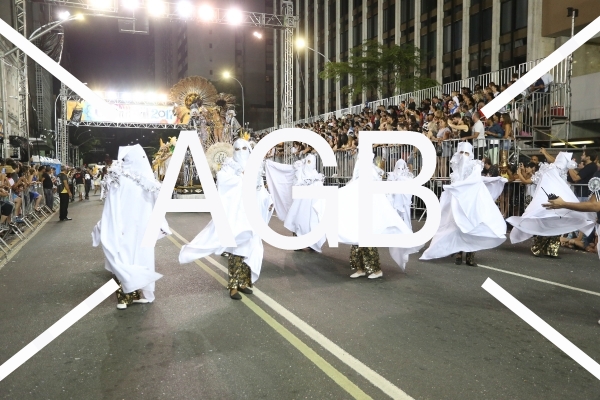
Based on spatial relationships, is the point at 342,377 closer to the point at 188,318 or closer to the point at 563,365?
the point at 563,365

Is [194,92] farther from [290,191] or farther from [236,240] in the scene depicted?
[236,240]

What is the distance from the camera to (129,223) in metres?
6.77

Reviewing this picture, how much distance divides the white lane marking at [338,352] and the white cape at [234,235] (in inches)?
22.1

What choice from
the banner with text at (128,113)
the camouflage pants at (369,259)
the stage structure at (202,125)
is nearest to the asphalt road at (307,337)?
the camouflage pants at (369,259)

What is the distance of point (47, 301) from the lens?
22.9 ft

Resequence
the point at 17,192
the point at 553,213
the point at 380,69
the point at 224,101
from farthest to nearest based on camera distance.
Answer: the point at 380,69
the point at 224,101
the point at 17,192
the point at 553,213

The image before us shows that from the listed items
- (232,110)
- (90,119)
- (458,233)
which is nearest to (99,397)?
(458,233)

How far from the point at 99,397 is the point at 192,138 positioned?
4.55 m

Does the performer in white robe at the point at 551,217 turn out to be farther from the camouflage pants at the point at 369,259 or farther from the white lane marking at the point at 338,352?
the white lane marking at the point at 338,352

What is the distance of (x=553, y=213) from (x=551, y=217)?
0.08m

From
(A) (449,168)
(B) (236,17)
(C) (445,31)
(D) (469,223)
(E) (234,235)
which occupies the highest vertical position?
(C) (445,31)

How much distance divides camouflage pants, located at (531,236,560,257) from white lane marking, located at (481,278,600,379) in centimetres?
311

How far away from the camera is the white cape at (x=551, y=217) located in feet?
32.9

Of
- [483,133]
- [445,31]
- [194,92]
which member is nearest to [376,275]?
[483,133]
